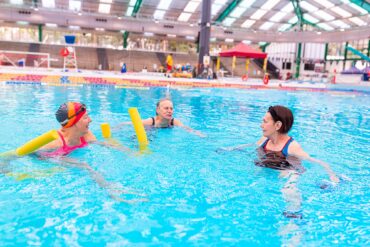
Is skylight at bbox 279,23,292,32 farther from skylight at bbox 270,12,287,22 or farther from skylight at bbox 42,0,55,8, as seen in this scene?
skylight at bbox 42,0,55,8

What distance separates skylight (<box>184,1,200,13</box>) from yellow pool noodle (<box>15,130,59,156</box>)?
86.6 feet

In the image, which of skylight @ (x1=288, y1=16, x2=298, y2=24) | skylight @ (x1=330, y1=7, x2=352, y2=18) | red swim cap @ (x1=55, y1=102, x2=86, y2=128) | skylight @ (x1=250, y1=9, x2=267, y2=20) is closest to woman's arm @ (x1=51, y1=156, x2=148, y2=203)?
red swim cap @ (x1=55, y1=102, x2=86, y2=128)

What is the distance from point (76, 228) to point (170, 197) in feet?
2.51

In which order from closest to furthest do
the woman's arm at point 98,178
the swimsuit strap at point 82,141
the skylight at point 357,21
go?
the woman's arm at point 98,178
the swimsuit strap at point 82,141
the skylight at point 357,21

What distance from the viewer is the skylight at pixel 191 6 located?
27794mm

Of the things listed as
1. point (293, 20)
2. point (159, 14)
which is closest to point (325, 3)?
point (293, 20)

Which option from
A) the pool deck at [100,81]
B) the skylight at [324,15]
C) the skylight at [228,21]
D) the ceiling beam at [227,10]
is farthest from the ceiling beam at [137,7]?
the skylight at [324,15]

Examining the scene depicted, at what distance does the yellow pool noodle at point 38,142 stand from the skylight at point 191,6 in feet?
86.6

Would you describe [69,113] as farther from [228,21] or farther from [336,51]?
[336,51]

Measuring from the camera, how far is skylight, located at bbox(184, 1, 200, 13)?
27794 mm

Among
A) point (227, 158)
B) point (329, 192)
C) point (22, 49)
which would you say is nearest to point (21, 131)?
point (227, 158)

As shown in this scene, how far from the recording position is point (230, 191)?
2789 mm

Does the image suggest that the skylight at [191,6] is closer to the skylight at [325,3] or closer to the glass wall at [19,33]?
the skylight at [325,3]

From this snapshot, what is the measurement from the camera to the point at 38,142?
3078 millimetres
